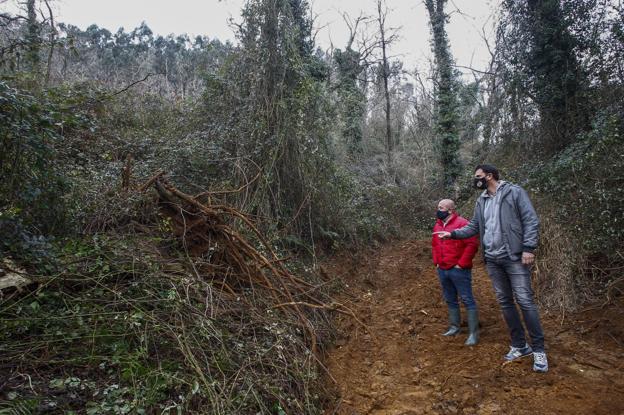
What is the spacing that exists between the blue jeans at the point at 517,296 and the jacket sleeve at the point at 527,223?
0.64 feet

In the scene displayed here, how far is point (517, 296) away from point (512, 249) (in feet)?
1.32

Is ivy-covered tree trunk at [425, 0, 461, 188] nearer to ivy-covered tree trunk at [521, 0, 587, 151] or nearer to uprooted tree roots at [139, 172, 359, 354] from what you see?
ivy-covered tree trunk at [521, 0, 587, 151]

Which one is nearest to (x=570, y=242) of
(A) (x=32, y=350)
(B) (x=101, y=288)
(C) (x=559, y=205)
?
(C) (x=559, y=205)

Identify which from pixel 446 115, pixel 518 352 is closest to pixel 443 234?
pixel 518 352

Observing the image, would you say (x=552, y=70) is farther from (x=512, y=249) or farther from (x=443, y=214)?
(x=512, y=249)

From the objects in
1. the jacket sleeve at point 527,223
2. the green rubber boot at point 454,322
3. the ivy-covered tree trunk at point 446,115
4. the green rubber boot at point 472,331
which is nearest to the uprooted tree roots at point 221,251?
the green rubber boot at point 454,322

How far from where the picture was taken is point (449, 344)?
4066mm

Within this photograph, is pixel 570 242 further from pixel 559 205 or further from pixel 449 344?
pixel 449 344

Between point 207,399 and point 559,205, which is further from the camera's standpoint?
point 559,205

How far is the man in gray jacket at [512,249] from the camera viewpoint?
329cm

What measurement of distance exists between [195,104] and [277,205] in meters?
2.93

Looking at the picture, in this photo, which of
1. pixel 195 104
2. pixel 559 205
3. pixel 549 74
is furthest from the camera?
pixel 549 74

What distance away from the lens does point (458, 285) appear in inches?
162

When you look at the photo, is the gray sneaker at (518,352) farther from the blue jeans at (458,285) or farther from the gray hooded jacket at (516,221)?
the gray hooded jacket at (516,221)
